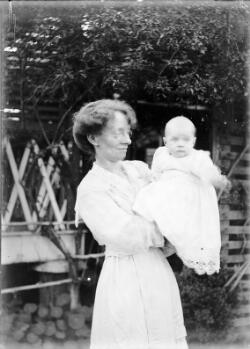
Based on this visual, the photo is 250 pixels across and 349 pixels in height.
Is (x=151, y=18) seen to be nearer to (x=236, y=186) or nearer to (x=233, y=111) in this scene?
(x=233, y=111)

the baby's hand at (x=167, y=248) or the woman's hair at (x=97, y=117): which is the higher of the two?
the woman's hair at (x=97, y=117)

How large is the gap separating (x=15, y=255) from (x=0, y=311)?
51 cm

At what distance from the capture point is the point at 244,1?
4031 mm

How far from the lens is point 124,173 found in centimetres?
263

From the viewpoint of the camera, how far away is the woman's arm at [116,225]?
2295mm

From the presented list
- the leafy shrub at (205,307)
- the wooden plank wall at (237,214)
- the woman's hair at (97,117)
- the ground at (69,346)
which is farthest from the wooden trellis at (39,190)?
the woman's hair at (97,117)

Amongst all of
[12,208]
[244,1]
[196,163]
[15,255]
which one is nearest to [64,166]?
[12,208]

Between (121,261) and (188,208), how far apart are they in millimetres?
432

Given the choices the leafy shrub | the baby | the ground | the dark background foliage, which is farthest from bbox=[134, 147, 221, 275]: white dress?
the ground

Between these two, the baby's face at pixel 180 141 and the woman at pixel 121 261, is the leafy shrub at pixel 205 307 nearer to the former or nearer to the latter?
the woman at pixel 121 261

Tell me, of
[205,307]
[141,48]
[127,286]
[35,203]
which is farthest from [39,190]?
[127,286]

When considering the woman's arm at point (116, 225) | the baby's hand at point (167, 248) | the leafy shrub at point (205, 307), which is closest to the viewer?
the woman's arm at point (116, 225)

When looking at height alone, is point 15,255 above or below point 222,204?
below

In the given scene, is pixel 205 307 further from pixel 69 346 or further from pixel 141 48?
pixel 141 48
